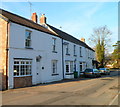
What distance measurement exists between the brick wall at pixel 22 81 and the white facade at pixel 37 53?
466mm

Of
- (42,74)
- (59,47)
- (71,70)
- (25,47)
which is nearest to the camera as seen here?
(25,47)

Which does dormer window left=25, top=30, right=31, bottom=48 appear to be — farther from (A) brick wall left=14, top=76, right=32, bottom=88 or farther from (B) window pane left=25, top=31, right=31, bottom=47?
(A) brick wall left=14, top=76, right=32, bottom=88

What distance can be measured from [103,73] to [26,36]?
84.3 ft

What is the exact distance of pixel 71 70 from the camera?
24.3 metres

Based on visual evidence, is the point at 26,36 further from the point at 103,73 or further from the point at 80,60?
the point at 103,73

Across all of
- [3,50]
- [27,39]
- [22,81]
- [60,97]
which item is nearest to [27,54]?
[27,39]

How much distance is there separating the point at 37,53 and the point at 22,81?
381 centimetres

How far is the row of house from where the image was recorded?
13008 millimetres

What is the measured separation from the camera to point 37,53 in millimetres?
16422

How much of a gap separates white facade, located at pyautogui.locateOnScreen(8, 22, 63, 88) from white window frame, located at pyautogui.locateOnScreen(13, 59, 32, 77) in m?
0.31

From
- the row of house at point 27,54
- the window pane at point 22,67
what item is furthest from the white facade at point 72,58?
the window pane at point 22,67

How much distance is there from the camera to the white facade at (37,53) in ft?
43.9

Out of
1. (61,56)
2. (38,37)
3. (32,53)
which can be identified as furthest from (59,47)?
(32,53)

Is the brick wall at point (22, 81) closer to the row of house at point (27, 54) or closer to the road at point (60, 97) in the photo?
the row of house at point (27, 54)
